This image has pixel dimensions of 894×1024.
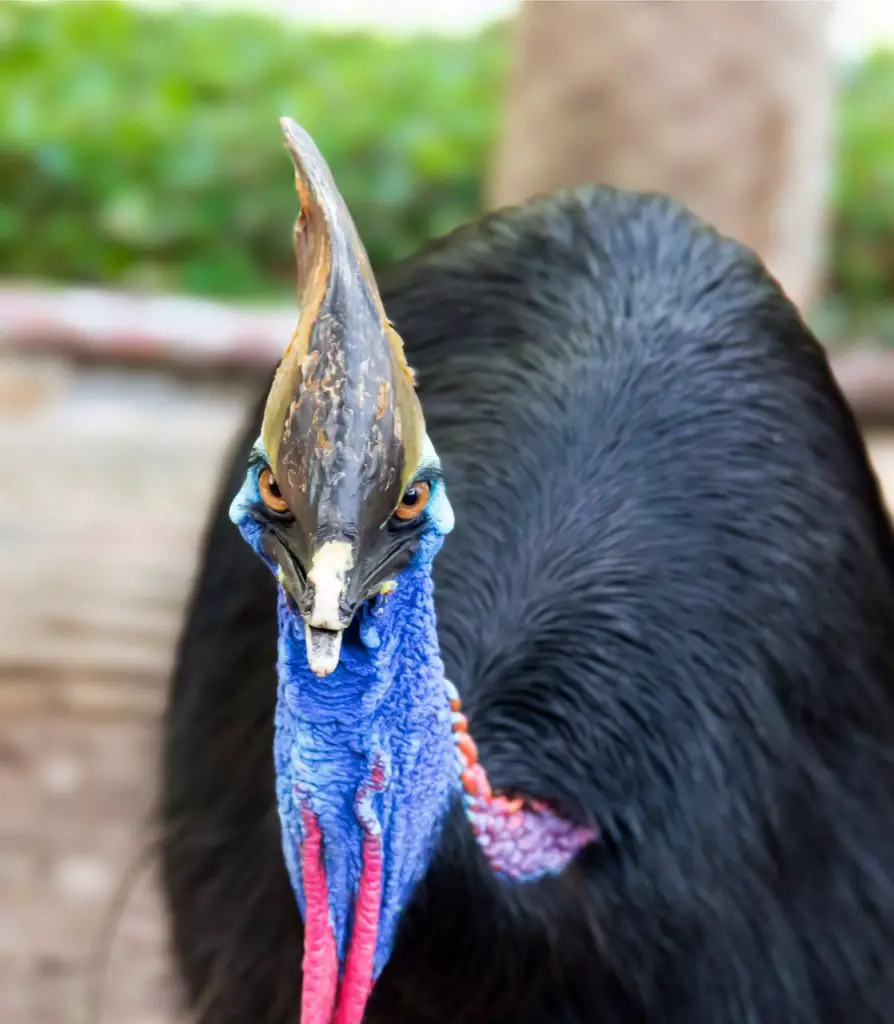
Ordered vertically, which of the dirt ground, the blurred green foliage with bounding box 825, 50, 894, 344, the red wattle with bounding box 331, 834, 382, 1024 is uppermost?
the blurred green foliage with bounding box 825, 50, 894, 344

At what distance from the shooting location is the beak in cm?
81

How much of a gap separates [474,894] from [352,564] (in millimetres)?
342

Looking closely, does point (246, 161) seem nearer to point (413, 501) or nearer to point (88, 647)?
point (88, 647)

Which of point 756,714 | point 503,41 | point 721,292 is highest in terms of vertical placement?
point 503,41

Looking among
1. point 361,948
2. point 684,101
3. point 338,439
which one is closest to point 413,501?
point 338,439

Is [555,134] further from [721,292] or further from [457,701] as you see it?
[457,701]

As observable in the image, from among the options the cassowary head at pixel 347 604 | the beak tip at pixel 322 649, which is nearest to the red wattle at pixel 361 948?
the cassowary head at pixel 347 604

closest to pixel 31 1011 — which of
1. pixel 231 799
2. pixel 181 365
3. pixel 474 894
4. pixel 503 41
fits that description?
pixel 231 799

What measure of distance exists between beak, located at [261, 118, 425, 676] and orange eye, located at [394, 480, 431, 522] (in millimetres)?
12

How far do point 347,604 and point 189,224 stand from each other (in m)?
3.30

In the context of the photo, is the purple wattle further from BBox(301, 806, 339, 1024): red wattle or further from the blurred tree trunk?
the blurred tree trunk

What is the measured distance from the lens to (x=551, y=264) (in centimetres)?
146

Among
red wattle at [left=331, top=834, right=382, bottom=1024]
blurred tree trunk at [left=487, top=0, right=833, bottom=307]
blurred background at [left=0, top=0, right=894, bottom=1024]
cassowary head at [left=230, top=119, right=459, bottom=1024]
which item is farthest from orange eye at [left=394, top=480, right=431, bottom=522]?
blurred tree trunk at [left=487, top=0, right=833, bottom=307]

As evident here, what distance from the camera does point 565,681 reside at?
1.23m
